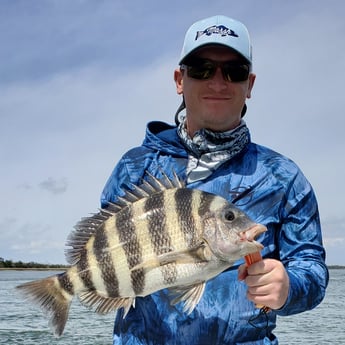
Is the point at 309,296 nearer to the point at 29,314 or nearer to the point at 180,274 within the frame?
Result: the point at 180,274

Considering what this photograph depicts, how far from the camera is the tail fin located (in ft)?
11.2

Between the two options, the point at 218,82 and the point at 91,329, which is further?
the point at 91,329

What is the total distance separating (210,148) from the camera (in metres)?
3.84

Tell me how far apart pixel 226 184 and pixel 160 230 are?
75 cm

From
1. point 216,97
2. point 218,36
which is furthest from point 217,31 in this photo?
point 216,97

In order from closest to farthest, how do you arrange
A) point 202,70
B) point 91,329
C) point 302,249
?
point 302,249, point 202,70, point 91,329

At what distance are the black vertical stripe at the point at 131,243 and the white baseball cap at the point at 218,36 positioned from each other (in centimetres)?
117

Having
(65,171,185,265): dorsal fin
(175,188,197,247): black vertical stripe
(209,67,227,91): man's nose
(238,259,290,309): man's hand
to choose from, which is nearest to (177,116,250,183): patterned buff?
(209,67,227,91): man's nose

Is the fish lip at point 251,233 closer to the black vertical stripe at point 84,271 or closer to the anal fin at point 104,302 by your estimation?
the anal fin at point 104,302

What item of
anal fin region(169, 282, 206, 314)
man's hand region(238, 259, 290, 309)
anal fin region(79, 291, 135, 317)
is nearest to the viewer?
man's hand region(238, 259, 290, 309)

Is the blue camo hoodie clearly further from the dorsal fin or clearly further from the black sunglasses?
the black sunglasses

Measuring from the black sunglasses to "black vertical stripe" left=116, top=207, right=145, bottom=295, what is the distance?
1.06 meters

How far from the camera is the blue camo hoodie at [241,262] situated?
3.48 metres

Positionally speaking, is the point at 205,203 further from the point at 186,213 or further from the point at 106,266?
the point at 106,266
